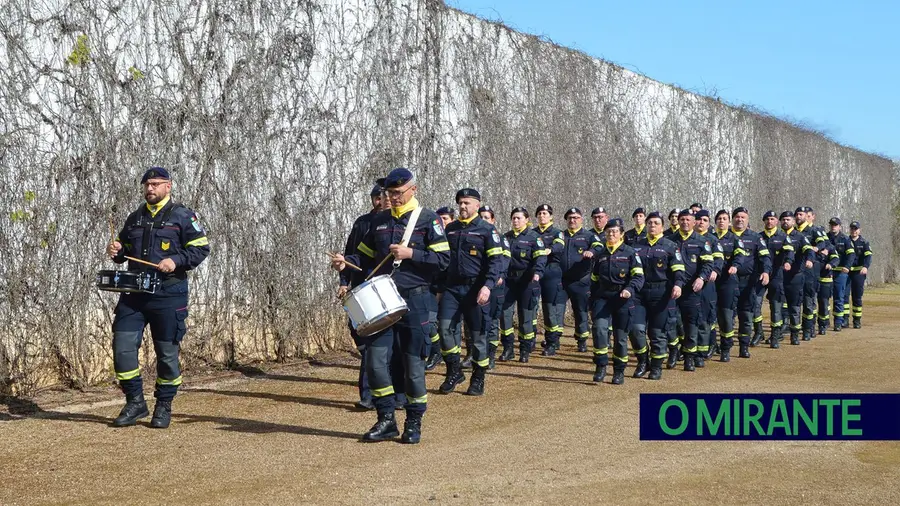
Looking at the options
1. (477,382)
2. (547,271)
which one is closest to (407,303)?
(477,382)

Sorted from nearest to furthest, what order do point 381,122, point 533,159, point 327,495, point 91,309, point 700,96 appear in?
point 327,495 → point 91,309 → point 381,122 → point 533,159 → point 700,96

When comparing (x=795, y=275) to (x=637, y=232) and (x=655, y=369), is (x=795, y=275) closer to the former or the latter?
(x=637, y=232)

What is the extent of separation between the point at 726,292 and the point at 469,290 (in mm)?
4465

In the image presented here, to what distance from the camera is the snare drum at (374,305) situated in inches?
265

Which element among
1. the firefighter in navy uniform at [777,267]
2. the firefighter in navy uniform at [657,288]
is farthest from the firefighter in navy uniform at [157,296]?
the firefighter in navy uniform at [777,267]

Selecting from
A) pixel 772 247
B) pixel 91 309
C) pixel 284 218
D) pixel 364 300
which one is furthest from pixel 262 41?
pixel 772 247

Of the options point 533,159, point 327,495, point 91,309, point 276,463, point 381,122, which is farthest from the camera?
point 533,159

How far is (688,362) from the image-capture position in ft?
38.2

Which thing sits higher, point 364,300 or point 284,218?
point 284,218

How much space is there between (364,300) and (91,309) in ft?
12.4

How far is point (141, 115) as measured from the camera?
31.7 feet

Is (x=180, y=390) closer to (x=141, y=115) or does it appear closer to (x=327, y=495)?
(x=141, y=115)

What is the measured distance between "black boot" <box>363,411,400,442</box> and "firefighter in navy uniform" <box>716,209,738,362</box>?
21.4 feet

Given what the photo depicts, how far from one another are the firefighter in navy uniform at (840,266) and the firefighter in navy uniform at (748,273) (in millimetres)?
3744
